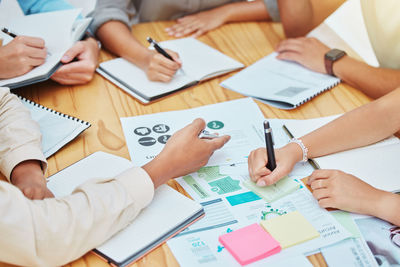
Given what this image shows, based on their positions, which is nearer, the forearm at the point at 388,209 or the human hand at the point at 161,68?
the forearm at the point at 388,209

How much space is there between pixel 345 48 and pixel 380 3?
0.96 ft

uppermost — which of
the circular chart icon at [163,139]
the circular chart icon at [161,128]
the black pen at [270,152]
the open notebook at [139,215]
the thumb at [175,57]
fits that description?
the thumb at [175,57]

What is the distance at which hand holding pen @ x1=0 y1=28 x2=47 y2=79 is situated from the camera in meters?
1.23

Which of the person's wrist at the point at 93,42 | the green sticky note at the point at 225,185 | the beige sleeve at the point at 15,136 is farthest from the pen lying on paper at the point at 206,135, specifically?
the person's wrist at the point at 93,42

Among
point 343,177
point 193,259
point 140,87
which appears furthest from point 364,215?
point 140,87

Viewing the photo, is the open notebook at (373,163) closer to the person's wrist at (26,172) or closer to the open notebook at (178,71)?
the open notebook at (178,71)

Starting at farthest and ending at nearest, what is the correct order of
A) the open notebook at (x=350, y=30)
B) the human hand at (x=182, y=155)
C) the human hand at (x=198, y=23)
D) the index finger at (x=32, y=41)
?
the open notebook at (x=350, y=30) → the human hand at (x=198, y=23) → the index finger at (x=32, y=41) → the human hand at (x=182, y=155)

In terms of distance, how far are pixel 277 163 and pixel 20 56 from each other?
0.74 meters

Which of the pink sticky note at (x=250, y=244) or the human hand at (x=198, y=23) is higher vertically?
the human hand at (x=198, y=23)

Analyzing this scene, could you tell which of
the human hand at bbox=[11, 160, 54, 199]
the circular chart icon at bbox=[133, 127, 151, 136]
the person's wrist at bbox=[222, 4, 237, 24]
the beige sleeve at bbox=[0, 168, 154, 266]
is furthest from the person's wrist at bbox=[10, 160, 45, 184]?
the person's wrist at bbox=[222, 4, 237, 24]

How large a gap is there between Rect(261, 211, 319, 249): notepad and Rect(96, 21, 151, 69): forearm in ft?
2.39

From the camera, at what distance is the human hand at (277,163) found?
0.97m

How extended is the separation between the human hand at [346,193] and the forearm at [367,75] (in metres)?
0.47

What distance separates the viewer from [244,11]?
69.2 inches
